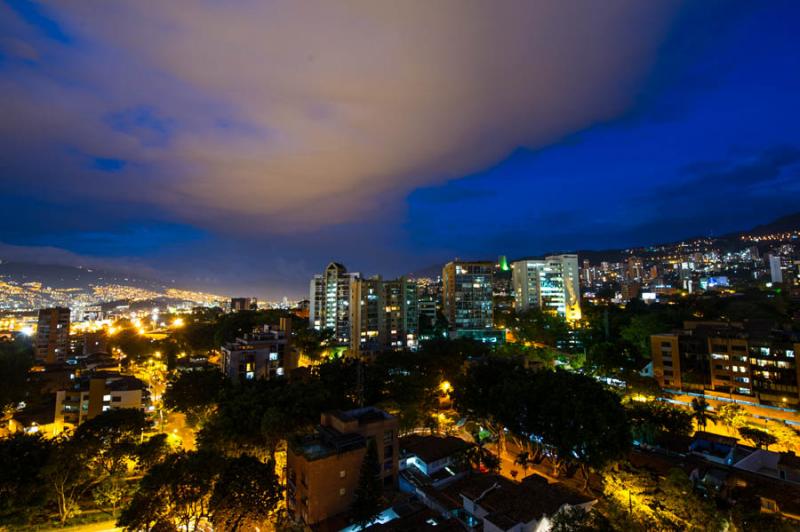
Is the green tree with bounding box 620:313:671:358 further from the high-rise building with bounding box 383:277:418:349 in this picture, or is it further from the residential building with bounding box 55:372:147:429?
the residential building with bounding box 55:372:147:429

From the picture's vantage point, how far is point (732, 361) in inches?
1469

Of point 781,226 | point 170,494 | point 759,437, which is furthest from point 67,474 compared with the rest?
point 781,226

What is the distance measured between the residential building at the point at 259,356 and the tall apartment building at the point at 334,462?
57.6 feet

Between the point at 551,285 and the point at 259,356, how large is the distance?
71.0 m

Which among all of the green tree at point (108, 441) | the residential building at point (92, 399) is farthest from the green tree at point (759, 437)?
the residential building at point (92, 399)

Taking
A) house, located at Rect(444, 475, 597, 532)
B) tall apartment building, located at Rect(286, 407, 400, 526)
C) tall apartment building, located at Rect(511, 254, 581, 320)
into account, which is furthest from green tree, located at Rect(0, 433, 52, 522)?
tall apartment building, located at Rect(511, 254, 581, 320)

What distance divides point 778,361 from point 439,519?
36240 mm

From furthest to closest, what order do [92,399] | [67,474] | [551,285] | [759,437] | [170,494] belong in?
[551,285]
[92,399]
[759,437]
[67,474]
[170,494]

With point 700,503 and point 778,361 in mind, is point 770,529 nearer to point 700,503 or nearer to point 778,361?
point 700,503

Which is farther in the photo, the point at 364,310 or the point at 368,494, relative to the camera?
the point at 364,310

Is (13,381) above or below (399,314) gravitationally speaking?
below

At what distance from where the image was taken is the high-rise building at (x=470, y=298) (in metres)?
67.8

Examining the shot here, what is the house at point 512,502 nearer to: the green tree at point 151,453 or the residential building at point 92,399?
the green tree at point 151,453

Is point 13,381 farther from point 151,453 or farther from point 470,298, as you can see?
point 470,298
